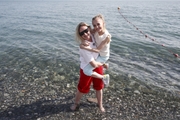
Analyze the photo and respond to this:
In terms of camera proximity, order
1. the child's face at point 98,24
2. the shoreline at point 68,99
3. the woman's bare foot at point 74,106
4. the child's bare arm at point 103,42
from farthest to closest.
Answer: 1. the woman's bare foot at point 74,106
2. the shoreline at point 68,99
3. the child's bare arm at point 103,42
4. the child's face at point 98,24

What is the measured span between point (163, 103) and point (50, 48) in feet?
36.3

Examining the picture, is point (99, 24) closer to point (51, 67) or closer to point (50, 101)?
point (50, 101)

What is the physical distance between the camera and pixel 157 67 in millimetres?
12367

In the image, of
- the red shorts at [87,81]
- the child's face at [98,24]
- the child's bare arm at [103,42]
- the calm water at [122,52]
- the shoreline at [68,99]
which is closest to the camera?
the child's face at [98,24]

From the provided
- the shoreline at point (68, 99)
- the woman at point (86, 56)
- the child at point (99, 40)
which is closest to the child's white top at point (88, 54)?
the woman at point (86, 56)

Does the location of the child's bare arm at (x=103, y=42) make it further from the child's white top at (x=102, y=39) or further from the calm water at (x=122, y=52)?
the calm water at (x=122, y=52)

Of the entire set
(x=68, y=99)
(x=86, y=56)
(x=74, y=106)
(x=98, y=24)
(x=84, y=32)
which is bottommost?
(x=68, y=99)

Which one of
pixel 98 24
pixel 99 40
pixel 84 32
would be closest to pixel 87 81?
pixel 99 40

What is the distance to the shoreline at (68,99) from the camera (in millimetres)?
7414

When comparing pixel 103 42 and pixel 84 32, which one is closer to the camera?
pixel 84 32

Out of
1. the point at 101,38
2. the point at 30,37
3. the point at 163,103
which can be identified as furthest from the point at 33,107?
the point at 30,37

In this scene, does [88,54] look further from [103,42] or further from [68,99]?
[68,99]

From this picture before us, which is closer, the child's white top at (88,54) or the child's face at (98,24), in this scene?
the child's face at (98,24)

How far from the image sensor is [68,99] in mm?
8516
